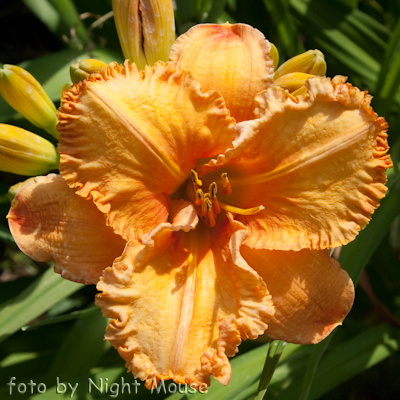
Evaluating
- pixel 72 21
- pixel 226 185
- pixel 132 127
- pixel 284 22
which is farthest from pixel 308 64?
pixel 72 21

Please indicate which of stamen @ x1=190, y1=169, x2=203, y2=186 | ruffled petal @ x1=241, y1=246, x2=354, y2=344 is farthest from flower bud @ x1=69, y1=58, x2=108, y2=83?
ruffled petal @ x1=241, y1=246, x2=354, y2=344

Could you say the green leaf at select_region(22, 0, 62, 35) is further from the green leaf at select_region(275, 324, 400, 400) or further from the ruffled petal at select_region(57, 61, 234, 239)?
the green leaf at select_region(275, 324, 400, 400)

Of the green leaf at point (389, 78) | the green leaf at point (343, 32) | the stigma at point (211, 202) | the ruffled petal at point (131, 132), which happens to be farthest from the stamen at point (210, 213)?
the green leaf at point (343, 32)

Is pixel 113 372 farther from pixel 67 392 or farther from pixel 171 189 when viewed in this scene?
pixel 171 189

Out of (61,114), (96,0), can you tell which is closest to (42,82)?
(96,0)

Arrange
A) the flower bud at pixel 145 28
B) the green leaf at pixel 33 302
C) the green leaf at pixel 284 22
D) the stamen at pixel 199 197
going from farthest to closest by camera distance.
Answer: the green leaf at pixel 284 22 < the green leaf at pixel 33 302 < the flower bud at pixel 145 28 < the stamen at pixel 199 197

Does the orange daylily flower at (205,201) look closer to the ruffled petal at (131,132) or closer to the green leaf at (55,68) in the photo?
the ruffled petal at (131,132)
